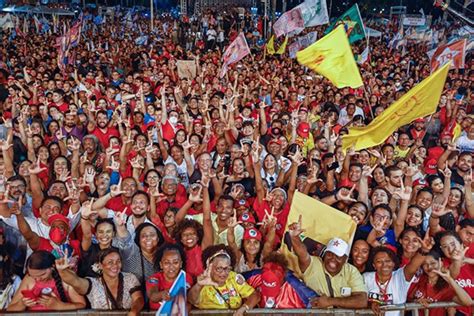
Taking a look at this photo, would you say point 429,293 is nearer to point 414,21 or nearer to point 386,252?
point 386,252

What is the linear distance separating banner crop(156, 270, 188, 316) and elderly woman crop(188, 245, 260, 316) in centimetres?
75

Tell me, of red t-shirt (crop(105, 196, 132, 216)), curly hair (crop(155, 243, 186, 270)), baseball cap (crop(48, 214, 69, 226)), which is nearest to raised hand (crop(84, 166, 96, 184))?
red t-shirt (crop(105, 196, 132, 216))

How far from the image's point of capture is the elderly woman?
11.3 ft

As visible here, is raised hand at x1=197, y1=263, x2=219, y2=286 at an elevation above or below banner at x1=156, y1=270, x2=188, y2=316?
below

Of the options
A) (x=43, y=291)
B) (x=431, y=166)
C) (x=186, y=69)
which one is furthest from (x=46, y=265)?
(x=186, y=69)

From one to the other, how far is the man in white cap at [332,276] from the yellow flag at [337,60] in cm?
389

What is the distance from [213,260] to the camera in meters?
3.61

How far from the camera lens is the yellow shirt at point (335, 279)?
3.67 metres

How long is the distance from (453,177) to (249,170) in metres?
2.83

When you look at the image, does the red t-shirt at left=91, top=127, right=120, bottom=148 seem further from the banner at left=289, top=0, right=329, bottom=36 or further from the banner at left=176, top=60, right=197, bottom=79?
the banner at left=289, top=0, right=329, bottom=36

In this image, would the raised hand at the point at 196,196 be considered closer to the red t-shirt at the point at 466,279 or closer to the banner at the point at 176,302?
the banner at the point at 176,302

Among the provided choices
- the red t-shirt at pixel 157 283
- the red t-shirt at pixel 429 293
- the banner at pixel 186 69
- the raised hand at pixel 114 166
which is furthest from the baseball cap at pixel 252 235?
the banner at pixel 186 69

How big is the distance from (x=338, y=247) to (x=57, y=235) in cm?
255

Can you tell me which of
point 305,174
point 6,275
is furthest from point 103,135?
point 6,275
